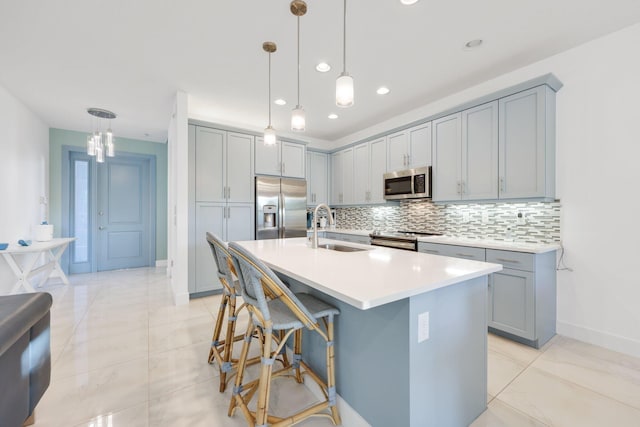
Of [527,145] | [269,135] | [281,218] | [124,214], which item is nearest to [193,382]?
[269,135]

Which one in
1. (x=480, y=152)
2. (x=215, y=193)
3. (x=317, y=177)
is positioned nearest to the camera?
(x=480, y=152)

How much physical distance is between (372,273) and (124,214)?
614cm

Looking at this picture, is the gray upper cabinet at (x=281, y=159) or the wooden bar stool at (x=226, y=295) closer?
the wooden bar stool at (x=226, y=295)

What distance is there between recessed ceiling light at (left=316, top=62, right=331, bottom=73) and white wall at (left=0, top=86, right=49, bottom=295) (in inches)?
150

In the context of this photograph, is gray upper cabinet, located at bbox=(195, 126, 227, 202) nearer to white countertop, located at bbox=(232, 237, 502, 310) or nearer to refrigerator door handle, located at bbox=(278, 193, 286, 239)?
refrigerator door handle, located at bbox=(278, 193, 286, 239)

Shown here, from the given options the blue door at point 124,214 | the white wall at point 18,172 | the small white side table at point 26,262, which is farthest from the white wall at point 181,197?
the blue door at point 124,214

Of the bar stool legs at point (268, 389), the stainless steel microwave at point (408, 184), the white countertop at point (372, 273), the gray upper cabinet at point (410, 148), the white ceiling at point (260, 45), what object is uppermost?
the white ceiling at point (260, 45)

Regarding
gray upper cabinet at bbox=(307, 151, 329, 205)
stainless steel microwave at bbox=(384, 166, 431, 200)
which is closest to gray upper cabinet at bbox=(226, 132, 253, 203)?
gray upper cabinet at bbox=(307, 151, 329, 205)

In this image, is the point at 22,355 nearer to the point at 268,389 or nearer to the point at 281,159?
the point at 268,389

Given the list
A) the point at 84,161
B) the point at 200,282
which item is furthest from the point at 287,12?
the point at 84,161

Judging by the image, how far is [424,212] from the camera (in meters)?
3.91

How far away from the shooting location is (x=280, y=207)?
4.34 metres

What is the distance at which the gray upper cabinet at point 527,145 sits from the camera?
2498 millimetres

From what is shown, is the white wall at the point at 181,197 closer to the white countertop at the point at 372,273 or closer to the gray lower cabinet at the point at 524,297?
the white countertop at the point at 372,273
